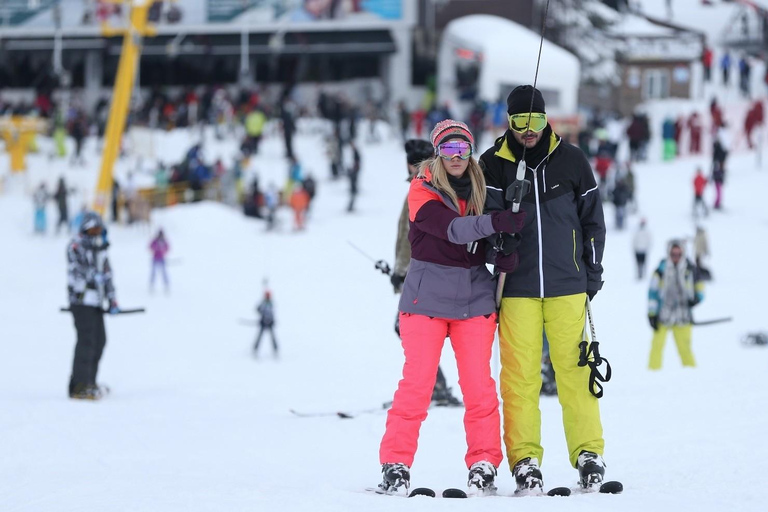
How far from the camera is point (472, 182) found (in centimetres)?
542

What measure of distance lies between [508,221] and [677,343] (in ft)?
22.9

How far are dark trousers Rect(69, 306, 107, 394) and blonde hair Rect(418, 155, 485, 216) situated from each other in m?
5.15

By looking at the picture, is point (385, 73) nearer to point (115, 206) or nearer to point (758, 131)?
point (758, 131)

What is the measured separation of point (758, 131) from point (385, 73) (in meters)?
12.7

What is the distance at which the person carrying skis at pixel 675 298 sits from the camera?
1133 centimetres

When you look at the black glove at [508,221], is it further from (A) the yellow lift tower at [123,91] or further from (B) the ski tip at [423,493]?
(A) the yellow lift tower at [123,91]

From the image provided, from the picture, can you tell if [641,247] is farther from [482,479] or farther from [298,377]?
[482,479]

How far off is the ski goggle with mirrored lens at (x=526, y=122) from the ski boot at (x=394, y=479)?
157cm

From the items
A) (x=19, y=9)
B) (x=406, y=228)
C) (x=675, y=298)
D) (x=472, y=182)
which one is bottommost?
(x=675, y=298)

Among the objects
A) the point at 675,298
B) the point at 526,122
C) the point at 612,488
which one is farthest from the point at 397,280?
the point at 675,298

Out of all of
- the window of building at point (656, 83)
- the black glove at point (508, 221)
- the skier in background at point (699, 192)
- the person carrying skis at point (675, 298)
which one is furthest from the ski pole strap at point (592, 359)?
the window of building at point (656, 83)

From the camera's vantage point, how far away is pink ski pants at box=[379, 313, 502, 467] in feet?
17.9

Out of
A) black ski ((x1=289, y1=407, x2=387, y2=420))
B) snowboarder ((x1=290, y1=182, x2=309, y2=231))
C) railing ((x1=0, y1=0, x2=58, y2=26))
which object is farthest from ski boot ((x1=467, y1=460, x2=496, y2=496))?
railing ((x1=0, y1=0, x2=58, y2=26))

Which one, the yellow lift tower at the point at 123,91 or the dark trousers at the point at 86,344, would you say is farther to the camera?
the yellow lift tower at the point at 123,91
